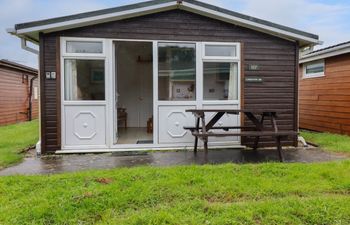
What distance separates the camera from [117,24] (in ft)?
20.5

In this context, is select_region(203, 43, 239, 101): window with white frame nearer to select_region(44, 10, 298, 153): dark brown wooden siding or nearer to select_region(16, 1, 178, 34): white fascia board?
select_region(44, 10, 298, 153): dark brown wooden siding

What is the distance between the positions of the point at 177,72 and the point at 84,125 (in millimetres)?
2191

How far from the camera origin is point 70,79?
6180 millimetres

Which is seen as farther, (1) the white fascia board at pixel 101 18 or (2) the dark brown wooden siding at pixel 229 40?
(2) the dark brown wooden siding at pixel 229 40

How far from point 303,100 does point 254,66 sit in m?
5.06

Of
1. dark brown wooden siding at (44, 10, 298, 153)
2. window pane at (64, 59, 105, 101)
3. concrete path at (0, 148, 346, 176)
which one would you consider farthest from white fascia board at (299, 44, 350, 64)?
window pane at (64, 59, 105, 101)

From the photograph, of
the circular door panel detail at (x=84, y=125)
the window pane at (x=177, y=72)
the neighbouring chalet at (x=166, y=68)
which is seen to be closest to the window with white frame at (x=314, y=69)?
the neighbouring chalet at (x=166, y=68)

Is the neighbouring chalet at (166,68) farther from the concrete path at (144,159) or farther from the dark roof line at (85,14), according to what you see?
the concrete path at (144,159)

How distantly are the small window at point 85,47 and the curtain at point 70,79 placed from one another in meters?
0.23

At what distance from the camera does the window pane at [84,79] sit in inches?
243

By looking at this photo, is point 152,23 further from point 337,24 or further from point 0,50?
point 0,50

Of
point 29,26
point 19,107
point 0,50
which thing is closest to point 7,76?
point 19,107

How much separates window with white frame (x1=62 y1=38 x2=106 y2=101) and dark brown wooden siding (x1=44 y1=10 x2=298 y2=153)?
7.9 inches

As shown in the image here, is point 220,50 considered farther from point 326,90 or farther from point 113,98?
point 326,90
